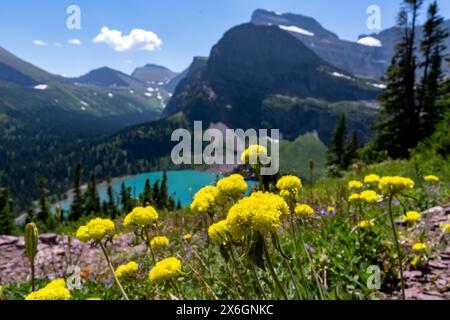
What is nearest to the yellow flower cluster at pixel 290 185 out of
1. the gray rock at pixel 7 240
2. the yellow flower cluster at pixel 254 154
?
the yellow flower cluster at pixel 254 154

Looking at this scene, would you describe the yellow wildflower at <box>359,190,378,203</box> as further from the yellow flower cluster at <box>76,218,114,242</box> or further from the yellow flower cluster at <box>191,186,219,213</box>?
the yellow flower cluster at <box>76,218,114,242</box>

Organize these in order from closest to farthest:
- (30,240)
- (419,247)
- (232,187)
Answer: (30,240)
(232,187)
(419,247)

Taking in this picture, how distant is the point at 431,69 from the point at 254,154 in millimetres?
34923

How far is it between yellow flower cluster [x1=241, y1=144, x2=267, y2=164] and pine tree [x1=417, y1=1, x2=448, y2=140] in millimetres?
27965

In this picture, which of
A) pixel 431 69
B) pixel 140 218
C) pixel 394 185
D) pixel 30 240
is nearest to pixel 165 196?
pixel 140 218

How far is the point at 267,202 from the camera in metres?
1.70

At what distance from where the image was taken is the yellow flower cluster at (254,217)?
160 cm

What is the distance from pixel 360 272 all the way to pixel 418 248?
2.91 ft

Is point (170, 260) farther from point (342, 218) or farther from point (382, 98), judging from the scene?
point (382, 98)

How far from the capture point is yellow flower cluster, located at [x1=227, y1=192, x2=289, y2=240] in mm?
1597

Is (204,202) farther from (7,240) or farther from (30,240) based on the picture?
(7,240)

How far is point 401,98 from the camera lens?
89.8 feet
